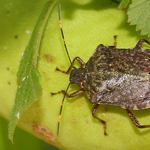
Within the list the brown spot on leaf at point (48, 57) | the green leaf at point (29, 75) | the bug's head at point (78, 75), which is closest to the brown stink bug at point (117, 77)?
the bug's head at point (78, 75)

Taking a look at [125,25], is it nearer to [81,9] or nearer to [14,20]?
[81,9]

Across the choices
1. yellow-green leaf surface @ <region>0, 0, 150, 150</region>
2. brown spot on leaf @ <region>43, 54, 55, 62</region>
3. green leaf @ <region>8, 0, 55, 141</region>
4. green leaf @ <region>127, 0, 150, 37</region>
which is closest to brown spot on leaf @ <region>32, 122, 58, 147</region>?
yellow-green leaf surface @ <region>0, 0, 150, 150</region>

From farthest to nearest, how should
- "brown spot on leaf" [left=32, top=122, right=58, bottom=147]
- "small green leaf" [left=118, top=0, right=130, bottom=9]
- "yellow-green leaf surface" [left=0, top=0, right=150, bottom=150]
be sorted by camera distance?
"brown spot on leaf" [left=32, top=122, right=58, bottom=147] < "yellow-green leaf surface" [left=0, top=0, right=150, bottom=150] < "small green leaf" [left=118, top=0, right=130, bottom=9]

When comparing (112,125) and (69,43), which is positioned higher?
Result: (69,43)

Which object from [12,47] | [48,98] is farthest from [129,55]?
→ [12,47]

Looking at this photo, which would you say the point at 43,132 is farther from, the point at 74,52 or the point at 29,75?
the point at 74,52

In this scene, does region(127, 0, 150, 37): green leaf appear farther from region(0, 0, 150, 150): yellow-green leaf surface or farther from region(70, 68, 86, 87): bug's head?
region(70, 68, 86, 87): bug's head

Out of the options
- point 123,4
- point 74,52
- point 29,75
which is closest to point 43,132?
point 29,75

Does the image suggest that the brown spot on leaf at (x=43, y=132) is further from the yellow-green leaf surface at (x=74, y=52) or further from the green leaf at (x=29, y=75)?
the green leaf at (x=29, y=75)
